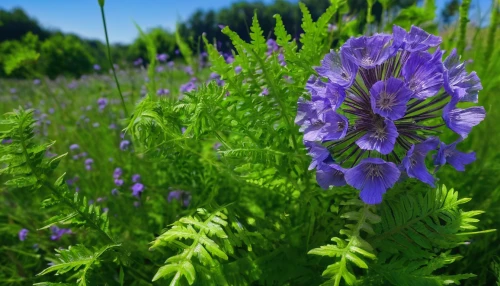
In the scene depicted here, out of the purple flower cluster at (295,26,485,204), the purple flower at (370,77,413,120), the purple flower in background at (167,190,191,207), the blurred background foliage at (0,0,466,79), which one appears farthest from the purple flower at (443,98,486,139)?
the purple flower in background at (167,190,191,207)

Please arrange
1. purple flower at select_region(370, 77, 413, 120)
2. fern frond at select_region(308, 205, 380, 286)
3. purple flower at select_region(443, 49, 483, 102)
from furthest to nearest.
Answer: purple flower at select_region(443, 49, 483, 102)
purple flower at select_region(370, 77, 413, 120)
fern frond at select_region(308, 205, 380, 286)

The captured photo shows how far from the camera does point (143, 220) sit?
1968mm

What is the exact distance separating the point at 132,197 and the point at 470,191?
169 centimetres

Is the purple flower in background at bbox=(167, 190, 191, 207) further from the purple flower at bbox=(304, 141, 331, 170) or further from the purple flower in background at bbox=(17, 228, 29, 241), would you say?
the purple flower at bbox=(304, 141, 331, 170)

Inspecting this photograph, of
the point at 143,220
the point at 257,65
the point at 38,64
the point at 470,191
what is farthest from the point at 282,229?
the point at 38,64

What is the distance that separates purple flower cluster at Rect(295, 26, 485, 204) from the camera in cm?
103

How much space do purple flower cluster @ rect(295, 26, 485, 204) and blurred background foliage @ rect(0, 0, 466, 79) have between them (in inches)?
15.9

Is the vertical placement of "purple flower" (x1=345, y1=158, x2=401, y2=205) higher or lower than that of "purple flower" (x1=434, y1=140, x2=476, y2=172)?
lower

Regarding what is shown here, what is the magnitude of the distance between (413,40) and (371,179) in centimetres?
41

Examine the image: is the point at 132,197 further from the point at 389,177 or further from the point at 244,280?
the point at 389,177

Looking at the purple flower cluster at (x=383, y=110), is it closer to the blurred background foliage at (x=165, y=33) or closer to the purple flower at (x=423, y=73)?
the purple flower at (x=423, y=73)

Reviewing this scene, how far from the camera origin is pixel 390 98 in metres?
1.03

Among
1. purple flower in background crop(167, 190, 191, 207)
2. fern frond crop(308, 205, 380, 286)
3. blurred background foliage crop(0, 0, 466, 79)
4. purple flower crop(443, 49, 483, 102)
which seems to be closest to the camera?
fern frond crop(308, 205, 380, 286)

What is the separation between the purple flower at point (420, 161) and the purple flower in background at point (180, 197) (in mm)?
1154
